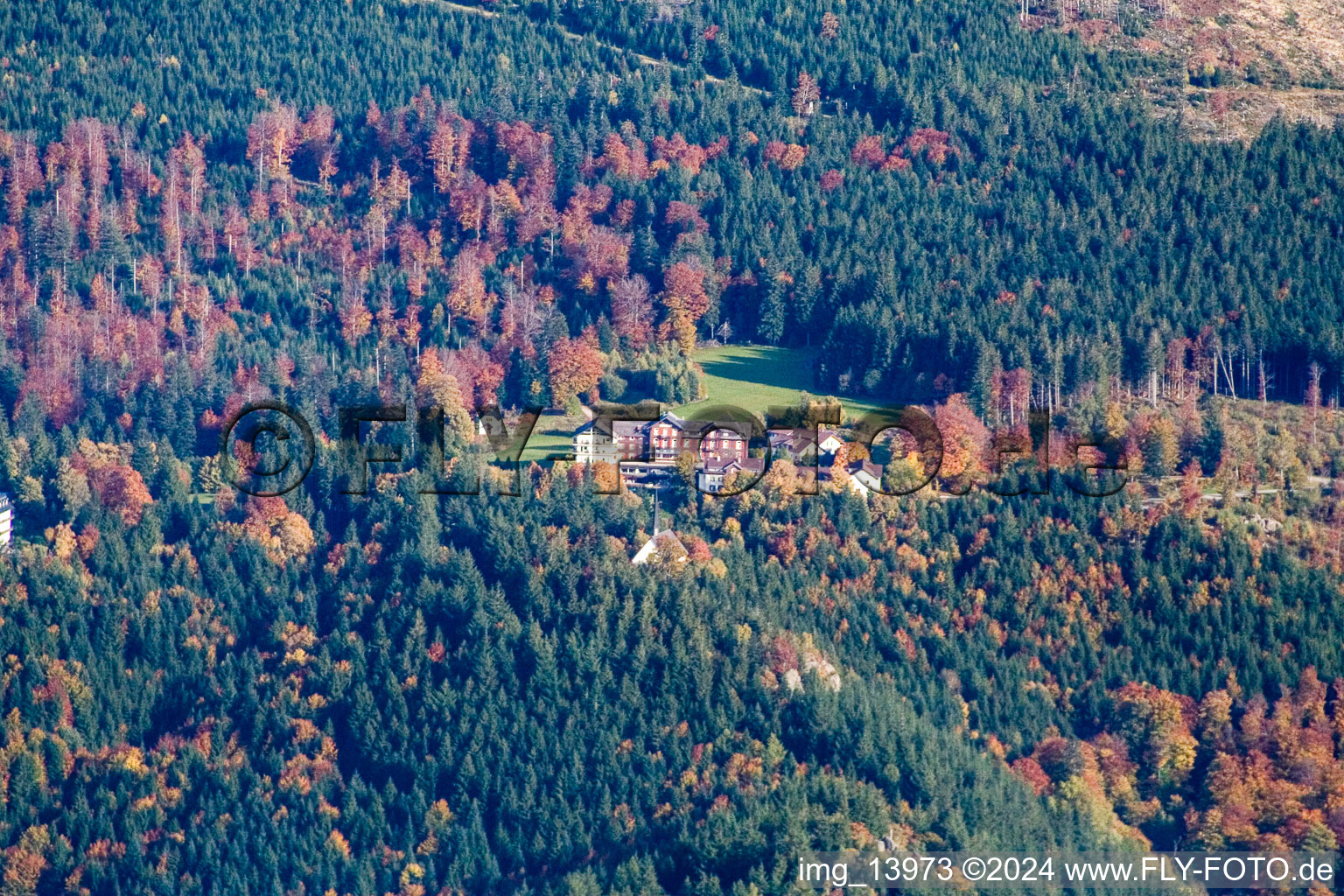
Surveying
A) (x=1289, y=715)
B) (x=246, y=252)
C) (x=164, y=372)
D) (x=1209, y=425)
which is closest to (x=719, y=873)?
(x=1289, y=715)

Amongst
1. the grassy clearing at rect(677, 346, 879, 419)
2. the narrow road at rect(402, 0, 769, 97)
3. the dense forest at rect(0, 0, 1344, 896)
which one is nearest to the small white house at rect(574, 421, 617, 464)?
the dense forest at rect(0, 0, 1344, 896)

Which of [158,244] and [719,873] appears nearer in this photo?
[719,873]

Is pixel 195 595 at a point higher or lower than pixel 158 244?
lower

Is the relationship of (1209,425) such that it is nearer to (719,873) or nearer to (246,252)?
(719,873)

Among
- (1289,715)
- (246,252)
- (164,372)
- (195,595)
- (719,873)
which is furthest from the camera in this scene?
(246,252)

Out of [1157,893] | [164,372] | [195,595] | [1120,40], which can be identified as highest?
[1120,40]
